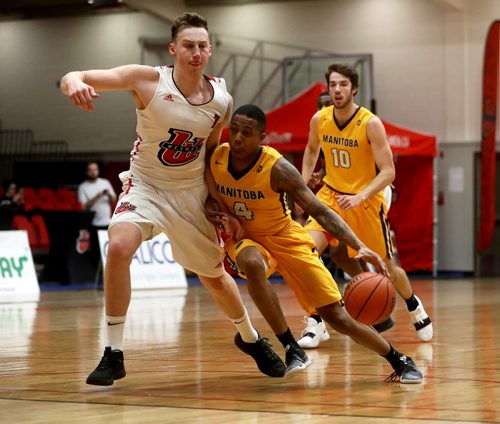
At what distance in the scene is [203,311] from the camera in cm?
1054

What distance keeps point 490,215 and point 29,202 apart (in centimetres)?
879

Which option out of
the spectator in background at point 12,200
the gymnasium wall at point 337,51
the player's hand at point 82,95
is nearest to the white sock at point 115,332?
the player's hand at point 82,95

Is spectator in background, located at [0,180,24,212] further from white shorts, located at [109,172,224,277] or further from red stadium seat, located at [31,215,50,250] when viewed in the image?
white shorts, located at [109,172,224,277]

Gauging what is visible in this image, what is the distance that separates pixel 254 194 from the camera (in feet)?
17.3

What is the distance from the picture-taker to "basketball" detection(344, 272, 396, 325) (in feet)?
18.1

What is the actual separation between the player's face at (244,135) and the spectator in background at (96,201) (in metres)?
10.5

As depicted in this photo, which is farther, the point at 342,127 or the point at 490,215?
the point at 490,215

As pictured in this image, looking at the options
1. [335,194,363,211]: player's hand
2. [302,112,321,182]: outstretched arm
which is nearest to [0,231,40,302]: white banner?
[302,112,321,182]: outstretched arm

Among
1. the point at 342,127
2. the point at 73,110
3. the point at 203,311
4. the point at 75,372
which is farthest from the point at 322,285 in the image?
the point at 73,110

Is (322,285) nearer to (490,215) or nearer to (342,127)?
(342,127)

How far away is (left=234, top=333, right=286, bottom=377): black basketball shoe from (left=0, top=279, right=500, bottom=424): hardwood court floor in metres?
0.06

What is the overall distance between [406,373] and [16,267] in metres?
9.49

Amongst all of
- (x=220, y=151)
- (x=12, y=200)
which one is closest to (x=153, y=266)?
(x=12, y=200)

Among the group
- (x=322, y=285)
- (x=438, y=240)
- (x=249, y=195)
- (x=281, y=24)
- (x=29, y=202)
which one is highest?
(x=281, y=24)
